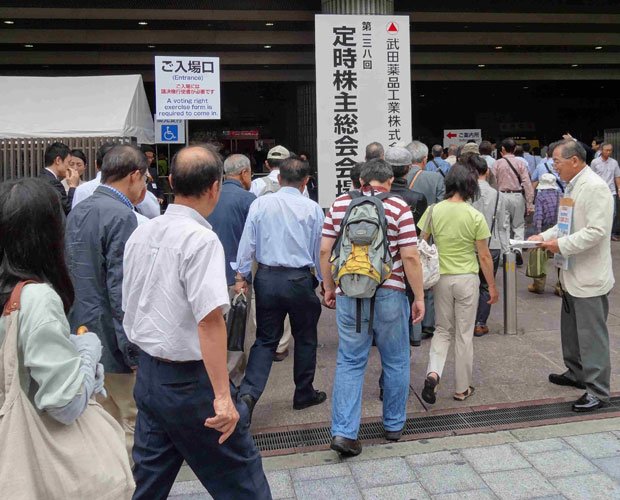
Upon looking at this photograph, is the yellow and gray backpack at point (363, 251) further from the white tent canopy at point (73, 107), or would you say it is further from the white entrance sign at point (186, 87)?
the white tent canopy at point (73, 107)

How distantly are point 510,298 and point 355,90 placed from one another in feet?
10.5

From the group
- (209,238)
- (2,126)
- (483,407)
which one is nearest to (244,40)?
(2,126)

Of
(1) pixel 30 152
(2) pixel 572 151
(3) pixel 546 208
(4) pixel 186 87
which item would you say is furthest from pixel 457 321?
(1) pixel 30 152

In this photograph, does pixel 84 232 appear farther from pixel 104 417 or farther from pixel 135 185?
pixel 104 417

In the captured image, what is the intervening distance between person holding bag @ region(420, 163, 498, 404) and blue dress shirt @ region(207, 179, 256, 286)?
4.95ft

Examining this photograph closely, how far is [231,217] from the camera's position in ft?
16.8

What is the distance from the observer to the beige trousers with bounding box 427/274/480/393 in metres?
4.70

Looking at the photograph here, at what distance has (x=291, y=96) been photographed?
68.4 feet

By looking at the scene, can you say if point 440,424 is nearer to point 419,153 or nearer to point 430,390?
point 430,390

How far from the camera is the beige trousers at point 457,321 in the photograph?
4.70m

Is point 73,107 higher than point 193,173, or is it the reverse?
point 73,107

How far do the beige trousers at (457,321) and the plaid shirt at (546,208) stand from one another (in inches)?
139

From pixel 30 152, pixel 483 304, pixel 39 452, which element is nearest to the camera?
pixel 39 452

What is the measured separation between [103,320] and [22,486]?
165 cm
